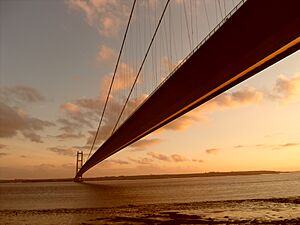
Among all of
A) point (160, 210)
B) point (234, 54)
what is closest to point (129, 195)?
point (160, 210)

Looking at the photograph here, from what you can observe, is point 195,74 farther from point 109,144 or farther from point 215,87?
point 109,144

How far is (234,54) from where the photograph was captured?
1620cm

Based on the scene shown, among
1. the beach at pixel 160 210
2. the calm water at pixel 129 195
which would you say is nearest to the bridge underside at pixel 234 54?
the beach at pixel 160 210

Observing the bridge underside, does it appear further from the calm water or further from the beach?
the calm water

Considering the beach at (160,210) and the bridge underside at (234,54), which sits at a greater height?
the bridge underside at (234,54)

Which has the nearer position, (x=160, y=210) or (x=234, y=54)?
(x=234, y=54)

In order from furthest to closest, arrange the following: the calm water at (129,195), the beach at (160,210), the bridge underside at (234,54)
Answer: the calm water at (129,195), the beach at (160,210), the bridge underside at (234,54)

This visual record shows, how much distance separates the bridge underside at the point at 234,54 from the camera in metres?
12.7

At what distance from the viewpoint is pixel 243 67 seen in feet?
55.0

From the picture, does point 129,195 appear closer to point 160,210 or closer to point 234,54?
point 160,210

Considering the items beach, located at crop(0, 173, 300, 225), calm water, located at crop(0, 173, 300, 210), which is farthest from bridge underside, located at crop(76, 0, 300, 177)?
calm water, located at crop(0, 173, 300, 210)

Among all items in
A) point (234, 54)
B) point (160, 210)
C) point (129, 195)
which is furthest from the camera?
point (129, 195)

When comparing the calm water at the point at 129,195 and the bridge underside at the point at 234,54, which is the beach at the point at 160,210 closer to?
the calm water at the point at 129,195

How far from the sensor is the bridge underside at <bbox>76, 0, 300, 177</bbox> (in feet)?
41.7
